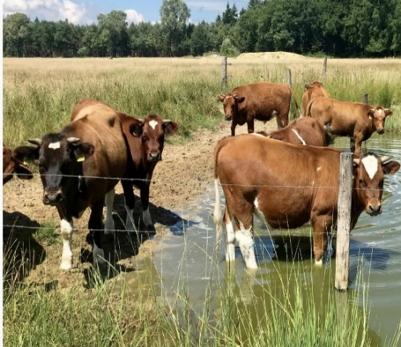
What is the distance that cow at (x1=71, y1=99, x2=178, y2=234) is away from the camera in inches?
291

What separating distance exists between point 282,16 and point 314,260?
94234 millimetres

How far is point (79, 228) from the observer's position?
720 cm

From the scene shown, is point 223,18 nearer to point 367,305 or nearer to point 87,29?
point 87,29

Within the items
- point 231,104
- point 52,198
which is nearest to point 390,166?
point 52,198

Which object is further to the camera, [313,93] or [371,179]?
[313,93]

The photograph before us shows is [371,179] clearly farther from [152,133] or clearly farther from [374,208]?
[152,133]

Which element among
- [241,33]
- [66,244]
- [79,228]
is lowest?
[79,228]

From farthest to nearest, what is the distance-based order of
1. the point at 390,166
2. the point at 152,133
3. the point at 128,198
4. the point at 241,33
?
the point at 241,33 → the point at 128,198 → the point at 152,133 → the point at 390,166

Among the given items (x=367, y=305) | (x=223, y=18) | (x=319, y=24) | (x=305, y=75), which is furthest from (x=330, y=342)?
(x=223, y=18)

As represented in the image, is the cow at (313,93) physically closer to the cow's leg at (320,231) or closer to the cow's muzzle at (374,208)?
the cow's leg at (320,231)

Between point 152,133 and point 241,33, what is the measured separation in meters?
99.9

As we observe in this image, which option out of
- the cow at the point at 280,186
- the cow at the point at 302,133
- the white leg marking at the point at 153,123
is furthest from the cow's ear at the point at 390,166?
the white leg marking at the point at 153,123

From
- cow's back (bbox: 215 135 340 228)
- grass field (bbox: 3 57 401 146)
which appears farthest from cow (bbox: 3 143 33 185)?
grass field (bbox: 3 57 401 146)

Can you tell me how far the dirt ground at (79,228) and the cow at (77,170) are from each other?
316 mm
